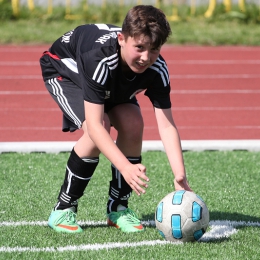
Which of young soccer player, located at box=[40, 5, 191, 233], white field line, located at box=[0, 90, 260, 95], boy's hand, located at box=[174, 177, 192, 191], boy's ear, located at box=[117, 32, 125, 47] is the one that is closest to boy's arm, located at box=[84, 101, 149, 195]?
young soccer player, located at box=[40, 5, 191, 233]

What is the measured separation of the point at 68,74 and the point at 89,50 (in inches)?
16.1

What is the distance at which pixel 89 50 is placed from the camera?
3984 millimetres

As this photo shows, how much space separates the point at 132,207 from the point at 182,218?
1.02 m

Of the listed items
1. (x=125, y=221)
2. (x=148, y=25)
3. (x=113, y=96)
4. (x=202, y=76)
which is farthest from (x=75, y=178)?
(x=202, y=76)

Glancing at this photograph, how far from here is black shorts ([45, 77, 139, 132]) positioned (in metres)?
4.16

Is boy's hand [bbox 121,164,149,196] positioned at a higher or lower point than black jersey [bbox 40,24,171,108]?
lower

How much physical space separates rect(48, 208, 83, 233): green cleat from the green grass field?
49 millimetres

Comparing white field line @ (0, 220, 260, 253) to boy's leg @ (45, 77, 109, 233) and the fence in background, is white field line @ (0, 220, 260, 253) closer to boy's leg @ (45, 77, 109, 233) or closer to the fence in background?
boy's leg @ (45, 77, 109, 233)

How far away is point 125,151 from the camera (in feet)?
14.0

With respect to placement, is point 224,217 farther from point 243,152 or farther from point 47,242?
point 243,152

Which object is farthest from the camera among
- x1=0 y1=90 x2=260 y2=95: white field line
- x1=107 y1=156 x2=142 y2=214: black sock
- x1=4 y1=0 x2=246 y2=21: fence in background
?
x1=4 y1=0 x2=246 y2=21: fence in background

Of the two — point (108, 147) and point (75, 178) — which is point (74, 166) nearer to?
point (75, 178)

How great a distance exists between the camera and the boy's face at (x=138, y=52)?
365 centimetres

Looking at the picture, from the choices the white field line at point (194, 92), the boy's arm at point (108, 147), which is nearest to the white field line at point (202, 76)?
the white field line at point (194, 92)
